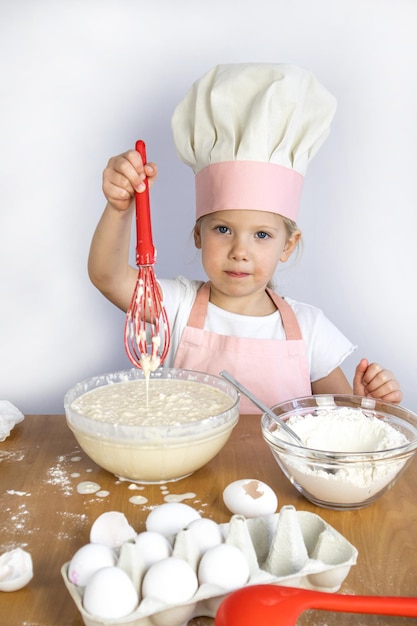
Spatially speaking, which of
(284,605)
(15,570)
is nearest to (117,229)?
(15,570)

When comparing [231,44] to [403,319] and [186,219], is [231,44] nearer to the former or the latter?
[186,219]

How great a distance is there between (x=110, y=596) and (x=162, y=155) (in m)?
1.15

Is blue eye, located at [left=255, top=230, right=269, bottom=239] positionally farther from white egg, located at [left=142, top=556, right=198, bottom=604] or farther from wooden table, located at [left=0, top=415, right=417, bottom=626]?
white egg, located at [left=142, top=556, right=198, bottom=604]

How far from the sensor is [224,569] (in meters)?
0.66

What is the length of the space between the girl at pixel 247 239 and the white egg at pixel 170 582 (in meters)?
0.66

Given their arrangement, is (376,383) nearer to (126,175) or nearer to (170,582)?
(126,175)

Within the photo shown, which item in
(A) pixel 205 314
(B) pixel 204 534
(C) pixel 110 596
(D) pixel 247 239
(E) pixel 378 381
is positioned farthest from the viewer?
(A) pixel 205 314

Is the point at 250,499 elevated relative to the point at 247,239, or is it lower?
lower

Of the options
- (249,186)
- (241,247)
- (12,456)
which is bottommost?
(12,456)

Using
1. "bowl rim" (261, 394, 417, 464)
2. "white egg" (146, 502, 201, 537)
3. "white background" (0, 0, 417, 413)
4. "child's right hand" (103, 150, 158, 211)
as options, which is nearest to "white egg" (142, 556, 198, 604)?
"white egg" (146, 502, 201, 537)

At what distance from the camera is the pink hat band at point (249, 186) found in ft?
4.27

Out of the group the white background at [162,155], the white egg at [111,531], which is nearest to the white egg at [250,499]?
the white egg at [111,531]

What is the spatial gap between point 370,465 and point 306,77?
0.79 m

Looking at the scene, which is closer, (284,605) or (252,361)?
(284,605)
